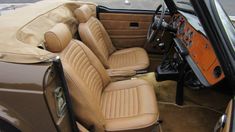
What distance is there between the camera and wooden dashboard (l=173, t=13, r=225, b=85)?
6.02 feet

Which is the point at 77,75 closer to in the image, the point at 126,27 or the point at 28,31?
the point at 28,31

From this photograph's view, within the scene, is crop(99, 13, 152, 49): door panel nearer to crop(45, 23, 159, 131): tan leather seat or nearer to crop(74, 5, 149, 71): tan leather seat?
crop(74, 5, 149, 71): tan leather seat

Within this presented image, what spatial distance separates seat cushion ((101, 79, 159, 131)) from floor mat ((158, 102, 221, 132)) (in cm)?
46

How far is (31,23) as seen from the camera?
6.15 feet

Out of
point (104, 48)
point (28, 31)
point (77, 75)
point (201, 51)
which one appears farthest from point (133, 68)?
point (28, 31)

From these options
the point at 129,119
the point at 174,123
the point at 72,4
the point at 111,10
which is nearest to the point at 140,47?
the point at 111,10

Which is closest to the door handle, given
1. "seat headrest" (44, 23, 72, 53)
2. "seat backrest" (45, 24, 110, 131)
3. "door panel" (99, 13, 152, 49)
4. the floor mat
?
"door panel" (99, 13, 152, 49)

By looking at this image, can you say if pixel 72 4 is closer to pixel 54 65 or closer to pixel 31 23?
pixel 31 23

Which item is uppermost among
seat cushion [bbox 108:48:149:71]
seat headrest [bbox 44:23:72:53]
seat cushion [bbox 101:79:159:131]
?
seat headrest [bbox 44:23:72:53]

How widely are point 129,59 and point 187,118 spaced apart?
3.18 ft

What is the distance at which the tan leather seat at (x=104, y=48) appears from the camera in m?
2.67

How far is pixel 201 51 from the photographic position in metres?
2.12

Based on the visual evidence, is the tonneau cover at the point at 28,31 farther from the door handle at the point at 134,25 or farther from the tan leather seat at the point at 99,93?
the door handle at the point at 134,25

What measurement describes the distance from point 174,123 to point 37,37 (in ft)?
4.78
